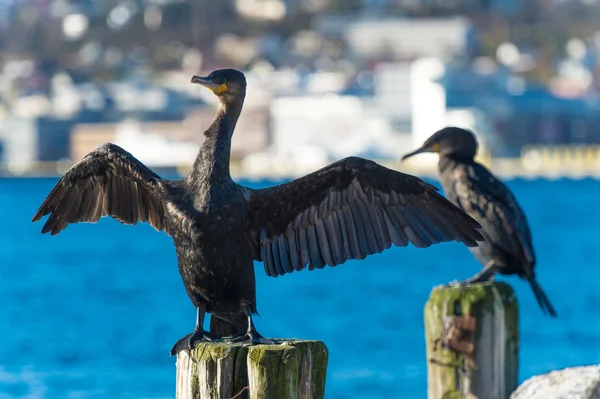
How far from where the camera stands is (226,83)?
233 inches

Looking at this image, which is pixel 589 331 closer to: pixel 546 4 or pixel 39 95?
pixel 39 95

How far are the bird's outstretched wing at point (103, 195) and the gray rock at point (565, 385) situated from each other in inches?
74.3

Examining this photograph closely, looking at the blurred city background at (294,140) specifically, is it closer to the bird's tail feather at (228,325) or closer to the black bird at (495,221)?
the black bird at (495,221)

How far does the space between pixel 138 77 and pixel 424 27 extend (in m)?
24.4

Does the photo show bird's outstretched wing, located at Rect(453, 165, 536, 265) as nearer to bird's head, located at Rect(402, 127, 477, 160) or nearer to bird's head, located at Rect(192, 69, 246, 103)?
bird's head, located at Rect(402, 127, 477, 160)

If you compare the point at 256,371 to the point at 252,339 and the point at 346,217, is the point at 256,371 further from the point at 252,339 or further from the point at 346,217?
the point at 346,217

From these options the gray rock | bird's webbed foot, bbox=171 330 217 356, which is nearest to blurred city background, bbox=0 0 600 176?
the gray rock

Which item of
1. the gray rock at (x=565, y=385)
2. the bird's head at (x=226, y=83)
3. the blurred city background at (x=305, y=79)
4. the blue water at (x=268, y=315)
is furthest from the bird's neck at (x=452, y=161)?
the blurred city background at (x=305, y=79)

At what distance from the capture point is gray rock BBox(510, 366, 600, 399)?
20.9 feet

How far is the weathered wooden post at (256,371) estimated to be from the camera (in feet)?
16.3

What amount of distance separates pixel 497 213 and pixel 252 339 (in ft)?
10.2

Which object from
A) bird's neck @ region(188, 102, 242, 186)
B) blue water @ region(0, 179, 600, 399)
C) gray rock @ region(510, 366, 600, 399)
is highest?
blue water @ region(0, 179, 600, 399)

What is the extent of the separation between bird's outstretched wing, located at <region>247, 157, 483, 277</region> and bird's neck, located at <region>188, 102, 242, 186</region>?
0.68 feet

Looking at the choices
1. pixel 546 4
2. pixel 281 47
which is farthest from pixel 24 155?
pixel 546 4
